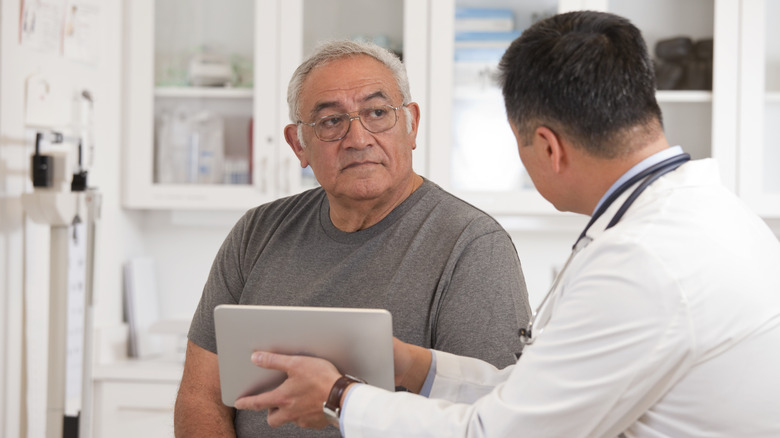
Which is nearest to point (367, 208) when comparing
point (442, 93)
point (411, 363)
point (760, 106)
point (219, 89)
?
point (411, 363)

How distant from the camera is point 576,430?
0.92 meters

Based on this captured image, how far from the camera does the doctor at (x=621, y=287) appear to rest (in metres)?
0.87

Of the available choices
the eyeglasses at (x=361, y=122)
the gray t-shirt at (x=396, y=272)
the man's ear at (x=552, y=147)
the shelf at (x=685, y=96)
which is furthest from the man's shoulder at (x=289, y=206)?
the shelf at (x=685, y=96)

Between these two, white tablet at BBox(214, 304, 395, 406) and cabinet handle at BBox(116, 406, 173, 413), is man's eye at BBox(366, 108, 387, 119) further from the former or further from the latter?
cabinet handle at BBox(116, 406, 173, 413)

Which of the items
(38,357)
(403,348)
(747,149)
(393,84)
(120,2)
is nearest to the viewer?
(403,348)

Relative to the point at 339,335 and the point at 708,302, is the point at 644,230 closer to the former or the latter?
the point at 708,302

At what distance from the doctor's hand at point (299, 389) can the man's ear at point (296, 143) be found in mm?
593

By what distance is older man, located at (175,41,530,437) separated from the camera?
1.41 meters

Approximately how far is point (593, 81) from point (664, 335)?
0.31 metres

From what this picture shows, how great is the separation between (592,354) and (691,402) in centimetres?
13

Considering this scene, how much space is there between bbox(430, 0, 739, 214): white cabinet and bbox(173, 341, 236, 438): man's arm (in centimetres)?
121

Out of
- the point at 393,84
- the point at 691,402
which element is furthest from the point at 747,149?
the point at 691,402

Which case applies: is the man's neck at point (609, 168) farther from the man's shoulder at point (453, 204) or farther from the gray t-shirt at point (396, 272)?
the man's shoulder at point (453, 204)

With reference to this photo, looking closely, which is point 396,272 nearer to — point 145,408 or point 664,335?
point 664,335
